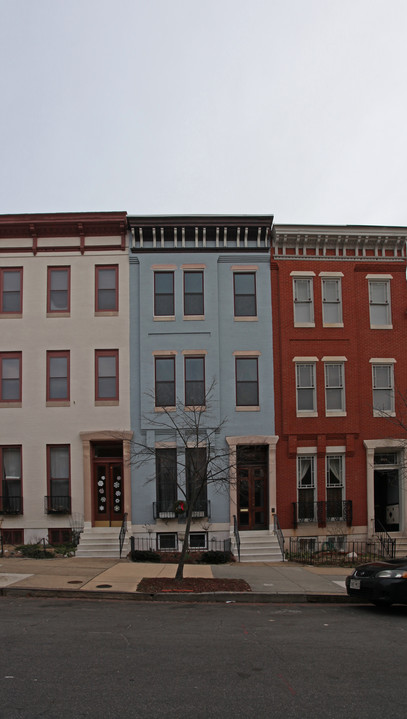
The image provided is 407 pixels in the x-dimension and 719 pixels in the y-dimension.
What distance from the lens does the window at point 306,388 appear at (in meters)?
22.4

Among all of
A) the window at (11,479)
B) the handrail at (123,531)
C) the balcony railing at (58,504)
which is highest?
the window at (11,479)

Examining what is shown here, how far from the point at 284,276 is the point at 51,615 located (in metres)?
15.3

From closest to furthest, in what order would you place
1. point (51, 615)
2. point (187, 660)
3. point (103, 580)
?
point (187, 660)
point (51, 615)
point (103, 580)

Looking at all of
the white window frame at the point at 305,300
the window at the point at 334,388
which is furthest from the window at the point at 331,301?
the window at the point at 334,388

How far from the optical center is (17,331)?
73.2 feet

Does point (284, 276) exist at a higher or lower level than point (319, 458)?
higher

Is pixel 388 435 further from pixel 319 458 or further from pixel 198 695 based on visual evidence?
pixel 198 695

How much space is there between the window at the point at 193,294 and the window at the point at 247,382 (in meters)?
2.40

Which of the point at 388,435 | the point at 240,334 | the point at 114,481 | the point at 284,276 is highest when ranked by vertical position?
the point at 284,276

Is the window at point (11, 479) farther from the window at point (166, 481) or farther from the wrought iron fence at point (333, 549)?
the wrought iron fence at point (333, 549)

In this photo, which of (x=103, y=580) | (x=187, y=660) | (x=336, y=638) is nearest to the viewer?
(x=187, y=660)

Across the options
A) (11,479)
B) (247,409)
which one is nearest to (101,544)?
(11,479)

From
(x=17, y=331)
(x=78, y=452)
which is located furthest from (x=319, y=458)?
(x=17, y=331)

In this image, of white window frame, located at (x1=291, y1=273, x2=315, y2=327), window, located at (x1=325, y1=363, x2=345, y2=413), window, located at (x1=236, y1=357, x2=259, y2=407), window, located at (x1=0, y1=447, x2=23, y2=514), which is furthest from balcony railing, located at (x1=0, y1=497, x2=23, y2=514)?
white window frame, located at (x1=291, y1=273, x2=315, y2=327)
